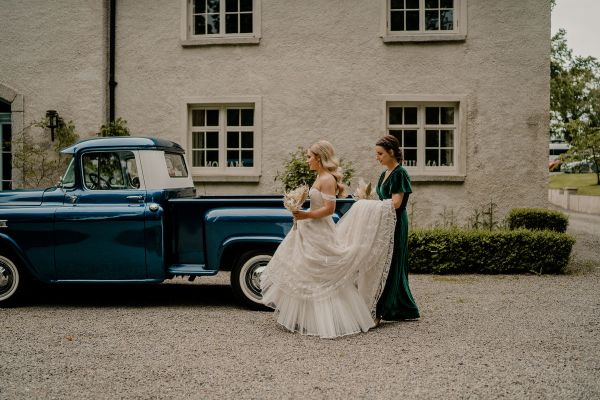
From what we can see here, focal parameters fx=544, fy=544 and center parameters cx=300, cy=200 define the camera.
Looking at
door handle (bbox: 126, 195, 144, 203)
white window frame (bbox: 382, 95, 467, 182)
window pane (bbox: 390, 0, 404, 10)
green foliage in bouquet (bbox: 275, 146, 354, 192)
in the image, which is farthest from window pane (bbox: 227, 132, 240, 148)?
door handle (bbox: 126, 195, 144, 203)

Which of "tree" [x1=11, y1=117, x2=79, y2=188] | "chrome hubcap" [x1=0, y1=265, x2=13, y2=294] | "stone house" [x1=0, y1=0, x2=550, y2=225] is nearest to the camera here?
"chrome hubcap" [x1=0, y1=265, x2=13, y2=294]

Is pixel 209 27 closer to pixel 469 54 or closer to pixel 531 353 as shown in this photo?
pixel 469 54

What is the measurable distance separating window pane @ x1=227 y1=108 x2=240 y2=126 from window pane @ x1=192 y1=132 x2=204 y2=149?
65cm

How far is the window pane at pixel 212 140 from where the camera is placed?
1152cm

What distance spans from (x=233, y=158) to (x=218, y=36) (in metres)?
2.56

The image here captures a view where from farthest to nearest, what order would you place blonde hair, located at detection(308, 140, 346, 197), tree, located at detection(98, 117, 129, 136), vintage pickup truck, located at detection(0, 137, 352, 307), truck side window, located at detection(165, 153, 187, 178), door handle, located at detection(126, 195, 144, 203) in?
tree, located at detection(98, 117, 129, 136) → truck side window, located at detection(165, 153, 187, 178) → door handle, located at detection(126, 195, 144, 203) → vintage pickup truck, located at detection(0, 137, 352, 307) → blonde hair, located at detection(308, 140, 346, 197)

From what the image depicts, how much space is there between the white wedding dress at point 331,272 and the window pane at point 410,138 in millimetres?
6083

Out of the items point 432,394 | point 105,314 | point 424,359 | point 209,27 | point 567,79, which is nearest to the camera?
point 432,394

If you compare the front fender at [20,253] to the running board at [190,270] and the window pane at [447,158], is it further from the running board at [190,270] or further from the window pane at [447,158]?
the window pane at [447,158]

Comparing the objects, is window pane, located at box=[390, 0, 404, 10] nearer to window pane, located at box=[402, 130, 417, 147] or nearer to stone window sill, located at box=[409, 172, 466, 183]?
window pane, located at box=[402, 130, 417, 147]

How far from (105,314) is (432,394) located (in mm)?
3847

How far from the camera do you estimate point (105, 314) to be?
19.7 feet

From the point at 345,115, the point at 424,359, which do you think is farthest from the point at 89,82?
the point at 424,359

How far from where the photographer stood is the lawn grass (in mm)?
27594
